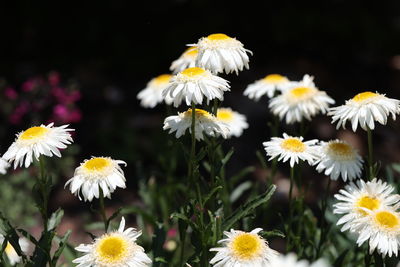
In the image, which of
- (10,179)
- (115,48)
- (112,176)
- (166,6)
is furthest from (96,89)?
(112,176)

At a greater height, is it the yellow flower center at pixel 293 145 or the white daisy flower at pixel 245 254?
the yellow flower center at pixel 293 145

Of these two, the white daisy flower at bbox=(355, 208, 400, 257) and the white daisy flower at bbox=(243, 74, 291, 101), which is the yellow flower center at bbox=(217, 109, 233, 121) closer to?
the white daisy flower at bbox=(243, 74, 291, 101)

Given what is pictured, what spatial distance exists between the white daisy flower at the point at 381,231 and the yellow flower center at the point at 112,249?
618mm

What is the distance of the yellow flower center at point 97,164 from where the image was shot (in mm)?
1657

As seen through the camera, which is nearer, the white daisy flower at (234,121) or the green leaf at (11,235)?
the green leaf at (11,235)

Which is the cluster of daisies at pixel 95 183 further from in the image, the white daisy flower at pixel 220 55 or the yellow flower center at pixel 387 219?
the yellow flower center at pixel 387 219

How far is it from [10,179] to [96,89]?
4.60ft

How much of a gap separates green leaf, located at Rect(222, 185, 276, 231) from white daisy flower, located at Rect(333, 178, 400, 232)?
20cm

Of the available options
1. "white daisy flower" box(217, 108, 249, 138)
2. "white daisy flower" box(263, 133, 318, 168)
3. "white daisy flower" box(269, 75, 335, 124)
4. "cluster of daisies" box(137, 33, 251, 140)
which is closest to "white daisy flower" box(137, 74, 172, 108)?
"white daisy flower" box(217, 108, 249, 138)

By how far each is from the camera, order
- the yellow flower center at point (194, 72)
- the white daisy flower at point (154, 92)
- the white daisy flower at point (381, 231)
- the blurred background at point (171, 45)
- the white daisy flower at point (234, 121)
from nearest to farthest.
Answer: the white daisy flower at point (381, 231) → the yellow flower center at point (194, 72) → the white daisy flower at point (234, 121) → the white daisy flower at point (154, 92) → the blurred background at point (171, 45)

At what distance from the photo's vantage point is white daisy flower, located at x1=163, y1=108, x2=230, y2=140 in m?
1.76

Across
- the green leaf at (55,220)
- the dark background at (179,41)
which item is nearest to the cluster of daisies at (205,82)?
the green leaf at (55,220)

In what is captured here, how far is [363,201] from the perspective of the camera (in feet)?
5.53

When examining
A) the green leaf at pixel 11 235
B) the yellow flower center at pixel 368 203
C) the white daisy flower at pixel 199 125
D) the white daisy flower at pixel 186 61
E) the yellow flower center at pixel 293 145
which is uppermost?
the white daisy flower at pixel 186 61
